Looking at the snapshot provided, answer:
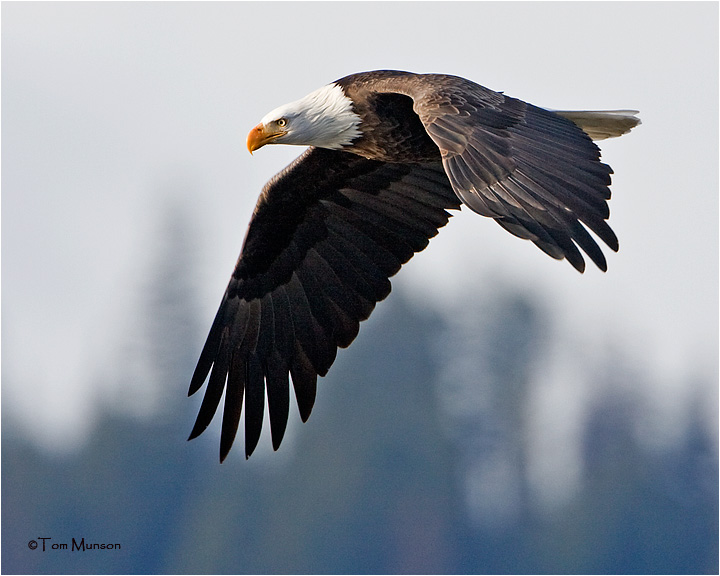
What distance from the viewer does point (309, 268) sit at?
1018 centimetres

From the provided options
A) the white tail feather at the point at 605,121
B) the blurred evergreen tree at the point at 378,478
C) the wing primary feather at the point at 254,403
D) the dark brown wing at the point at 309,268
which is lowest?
the blurred evergreen tree at the point at 378,478

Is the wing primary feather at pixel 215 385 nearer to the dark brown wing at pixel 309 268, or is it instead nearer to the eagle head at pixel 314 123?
the dark brown wing at pixel 309 268

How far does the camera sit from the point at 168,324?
4975 cm

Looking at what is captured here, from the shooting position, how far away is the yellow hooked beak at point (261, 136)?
30.6 ft

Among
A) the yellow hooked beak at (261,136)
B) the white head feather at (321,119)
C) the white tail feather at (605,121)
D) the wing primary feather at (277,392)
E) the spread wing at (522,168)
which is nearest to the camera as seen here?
the spread wing at (522,168)

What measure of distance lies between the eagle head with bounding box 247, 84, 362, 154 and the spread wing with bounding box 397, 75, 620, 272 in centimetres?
76

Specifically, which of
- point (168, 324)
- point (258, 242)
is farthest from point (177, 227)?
point (258, 242)

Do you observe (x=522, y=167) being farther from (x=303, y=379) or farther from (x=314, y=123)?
(x=303, y=379)

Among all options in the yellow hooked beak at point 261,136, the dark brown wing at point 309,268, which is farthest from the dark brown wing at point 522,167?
the dark brown wing at point 309,268

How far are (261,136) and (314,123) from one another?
1.00ft

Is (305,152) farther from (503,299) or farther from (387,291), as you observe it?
(503,299)

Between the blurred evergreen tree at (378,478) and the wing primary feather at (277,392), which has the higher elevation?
the wing primary feather at (277,392)

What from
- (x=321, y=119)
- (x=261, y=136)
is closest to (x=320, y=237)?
(x=261, y=136)

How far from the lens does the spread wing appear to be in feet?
24.7
